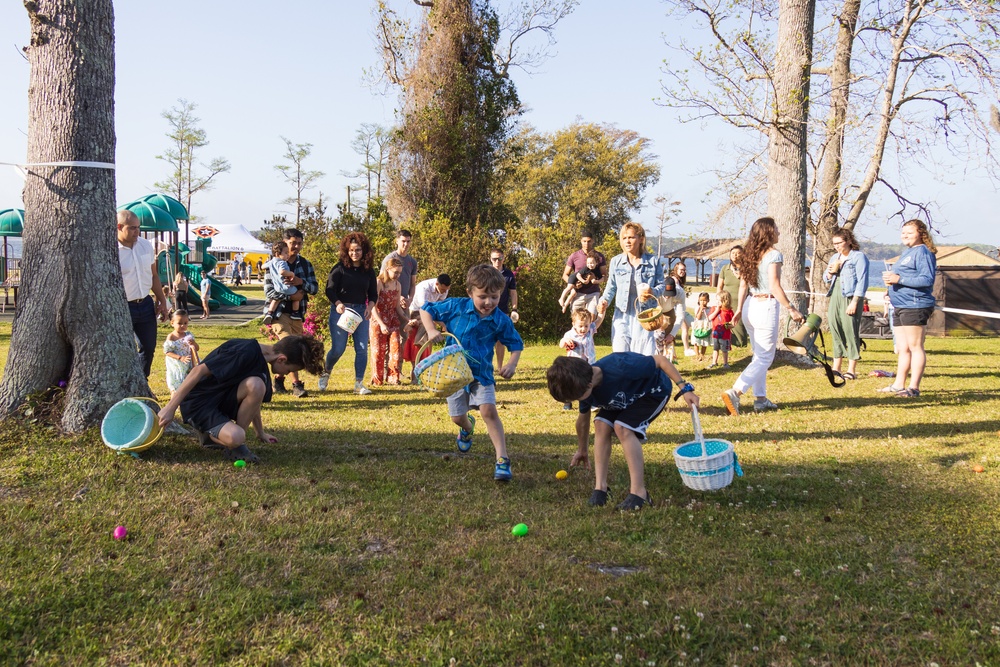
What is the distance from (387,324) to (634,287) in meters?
3.57

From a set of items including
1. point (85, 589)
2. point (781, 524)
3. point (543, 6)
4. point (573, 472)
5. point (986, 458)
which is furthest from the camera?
point (543, 6)

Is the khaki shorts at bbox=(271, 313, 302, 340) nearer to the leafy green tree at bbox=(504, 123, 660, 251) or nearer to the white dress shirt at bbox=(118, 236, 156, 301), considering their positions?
the white dress shirt at bbox=(118, 236, 156, 301)

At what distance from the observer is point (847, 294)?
9.80 meters

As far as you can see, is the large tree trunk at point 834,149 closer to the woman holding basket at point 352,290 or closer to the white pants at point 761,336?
the white pants at point 761,336

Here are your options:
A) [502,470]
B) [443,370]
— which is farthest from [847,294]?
[443,370]

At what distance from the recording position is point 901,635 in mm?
3123

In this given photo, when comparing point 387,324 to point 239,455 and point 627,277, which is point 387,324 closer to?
point 627,277

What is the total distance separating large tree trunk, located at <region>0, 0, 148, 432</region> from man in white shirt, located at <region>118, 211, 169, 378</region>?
1295 mm

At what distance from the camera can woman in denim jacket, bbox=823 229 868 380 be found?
9.63 m

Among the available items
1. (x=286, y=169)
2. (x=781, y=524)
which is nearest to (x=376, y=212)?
(x=781, y=524)

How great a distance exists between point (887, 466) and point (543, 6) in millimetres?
17403

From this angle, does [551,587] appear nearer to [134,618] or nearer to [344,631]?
[344,631]

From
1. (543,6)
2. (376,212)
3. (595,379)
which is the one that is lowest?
(595,379)

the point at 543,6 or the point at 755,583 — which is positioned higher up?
the point at 543,6
